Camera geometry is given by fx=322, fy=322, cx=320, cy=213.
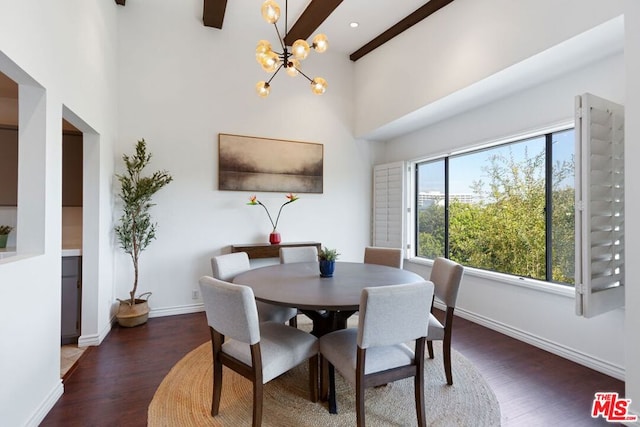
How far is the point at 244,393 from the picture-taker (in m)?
2.28

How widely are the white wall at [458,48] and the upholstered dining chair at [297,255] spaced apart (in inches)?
81.2

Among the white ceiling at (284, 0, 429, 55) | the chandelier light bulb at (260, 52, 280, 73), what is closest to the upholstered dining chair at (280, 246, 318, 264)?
the chandelier light bulb at (260, 52, 280, 73)

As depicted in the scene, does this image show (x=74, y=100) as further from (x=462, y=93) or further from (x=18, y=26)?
(x=462, y=93)

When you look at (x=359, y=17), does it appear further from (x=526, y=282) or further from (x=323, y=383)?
(x=323, y=383)

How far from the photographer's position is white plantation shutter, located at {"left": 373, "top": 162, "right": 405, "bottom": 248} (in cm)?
482

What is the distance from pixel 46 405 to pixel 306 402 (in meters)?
1.65

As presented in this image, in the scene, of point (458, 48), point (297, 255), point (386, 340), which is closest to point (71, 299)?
point (297, 255)

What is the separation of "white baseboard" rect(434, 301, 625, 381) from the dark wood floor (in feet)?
0.22

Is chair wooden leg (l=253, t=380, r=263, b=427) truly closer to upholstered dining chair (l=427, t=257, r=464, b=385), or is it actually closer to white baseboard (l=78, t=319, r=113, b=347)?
upholstered dining chair (l=427, t=257, r=464, b=385)

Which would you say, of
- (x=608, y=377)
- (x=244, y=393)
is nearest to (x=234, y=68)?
(x=244, y=393)

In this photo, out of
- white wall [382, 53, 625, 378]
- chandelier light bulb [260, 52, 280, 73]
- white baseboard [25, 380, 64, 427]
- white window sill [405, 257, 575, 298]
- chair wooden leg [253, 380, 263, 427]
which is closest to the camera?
chair wooden leg [253, 380, 263, 427]

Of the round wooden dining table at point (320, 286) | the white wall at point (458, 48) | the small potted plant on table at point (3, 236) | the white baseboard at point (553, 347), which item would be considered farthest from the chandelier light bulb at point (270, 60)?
the white baseboard at point (553, 347)

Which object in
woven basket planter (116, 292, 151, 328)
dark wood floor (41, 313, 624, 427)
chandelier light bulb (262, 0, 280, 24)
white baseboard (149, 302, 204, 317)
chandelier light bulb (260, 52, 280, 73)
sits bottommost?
dark wood floor (41, 313, 624, 427)

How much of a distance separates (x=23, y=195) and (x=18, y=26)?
970mm
